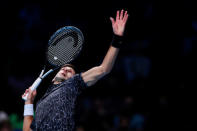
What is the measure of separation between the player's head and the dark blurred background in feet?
9.07

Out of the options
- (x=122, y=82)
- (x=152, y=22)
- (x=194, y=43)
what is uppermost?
(x=152, y=22)

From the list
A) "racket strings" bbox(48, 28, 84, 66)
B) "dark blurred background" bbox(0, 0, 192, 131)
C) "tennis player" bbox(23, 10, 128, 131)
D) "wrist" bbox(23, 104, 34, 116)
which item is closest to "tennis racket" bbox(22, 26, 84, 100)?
"racket strings" bbox(48, 28, 84, 66)

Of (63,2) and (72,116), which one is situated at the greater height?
(63,2)

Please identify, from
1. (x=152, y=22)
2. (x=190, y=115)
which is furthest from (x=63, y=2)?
(x=190, y=115)

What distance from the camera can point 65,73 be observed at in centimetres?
336

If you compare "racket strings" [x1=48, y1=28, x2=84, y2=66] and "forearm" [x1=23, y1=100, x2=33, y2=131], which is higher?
"racket strings" [x1=48, y1=28, x2=84, y2=66]

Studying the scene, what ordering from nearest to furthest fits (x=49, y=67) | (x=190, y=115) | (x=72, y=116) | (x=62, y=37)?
(x=72, y=116) → (x=62, y=37) → (x=49, y=67) → (x=190, y=115)

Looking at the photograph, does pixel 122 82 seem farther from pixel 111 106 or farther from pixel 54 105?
pixel 54 105

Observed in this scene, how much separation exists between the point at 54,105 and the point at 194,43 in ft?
16.4

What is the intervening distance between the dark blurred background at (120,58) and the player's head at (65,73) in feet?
9.07

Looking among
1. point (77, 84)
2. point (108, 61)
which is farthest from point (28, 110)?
point (108, 61)

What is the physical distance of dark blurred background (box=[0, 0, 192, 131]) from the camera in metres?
6.46

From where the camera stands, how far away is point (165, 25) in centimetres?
696

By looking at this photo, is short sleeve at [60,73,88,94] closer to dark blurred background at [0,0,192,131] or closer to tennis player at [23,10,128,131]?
tennis player at [23,10,128,131]
